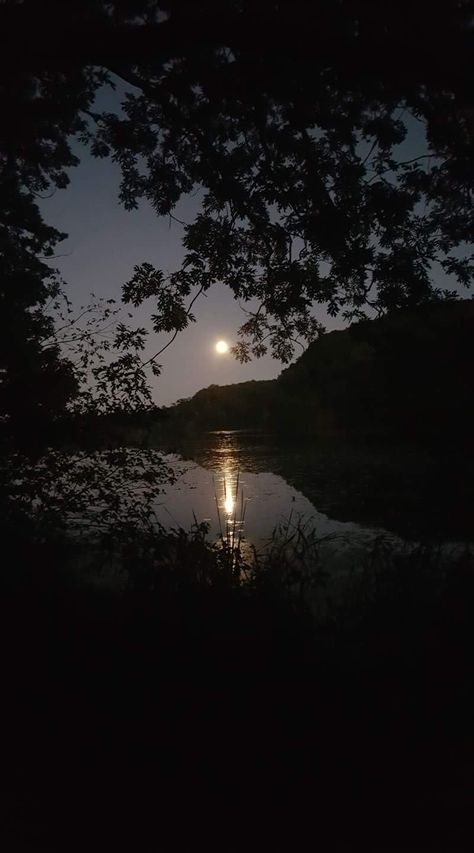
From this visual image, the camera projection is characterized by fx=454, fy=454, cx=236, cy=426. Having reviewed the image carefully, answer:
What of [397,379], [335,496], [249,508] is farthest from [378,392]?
[249,508]

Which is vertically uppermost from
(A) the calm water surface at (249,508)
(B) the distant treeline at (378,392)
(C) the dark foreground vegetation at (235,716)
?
(B) the distant treeline at (378,392)

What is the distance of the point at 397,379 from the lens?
101 ft

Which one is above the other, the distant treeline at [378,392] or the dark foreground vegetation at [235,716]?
the distant treeline at [378,392]

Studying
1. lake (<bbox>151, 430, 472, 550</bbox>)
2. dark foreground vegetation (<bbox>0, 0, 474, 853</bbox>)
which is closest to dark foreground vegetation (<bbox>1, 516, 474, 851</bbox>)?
dark foreground vegetation (<bbox>0, 0, 474, 853</bbox>)

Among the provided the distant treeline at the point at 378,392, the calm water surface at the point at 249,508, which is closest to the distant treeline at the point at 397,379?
the distant treeline at the point at 378,392

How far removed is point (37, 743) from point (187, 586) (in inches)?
72.6

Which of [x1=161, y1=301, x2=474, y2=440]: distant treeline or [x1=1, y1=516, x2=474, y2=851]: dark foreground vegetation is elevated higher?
[x1=161, y1=301, x2=474, y2=440]: distant treeline

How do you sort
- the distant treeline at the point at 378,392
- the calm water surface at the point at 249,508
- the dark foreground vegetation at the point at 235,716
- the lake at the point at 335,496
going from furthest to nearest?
the lake at the point at 335,496, the calm water surface at the point at 249,508, the distant treeline at the point at 378,392, the dark foreground vegetation at the point at 235,716

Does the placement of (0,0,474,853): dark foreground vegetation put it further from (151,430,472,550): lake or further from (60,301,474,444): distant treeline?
(151,430,472,550): lake

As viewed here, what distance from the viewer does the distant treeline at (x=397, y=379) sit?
267 inches

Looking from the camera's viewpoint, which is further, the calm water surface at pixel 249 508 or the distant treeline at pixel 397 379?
the calm water surface at pixel 249 508

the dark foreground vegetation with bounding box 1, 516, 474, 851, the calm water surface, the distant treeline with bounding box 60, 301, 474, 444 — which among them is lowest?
the calm water surface

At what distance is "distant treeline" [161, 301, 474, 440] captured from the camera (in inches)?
267

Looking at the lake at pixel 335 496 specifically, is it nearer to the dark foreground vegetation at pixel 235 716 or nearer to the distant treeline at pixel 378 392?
the distant treeline at pixel 378 392
